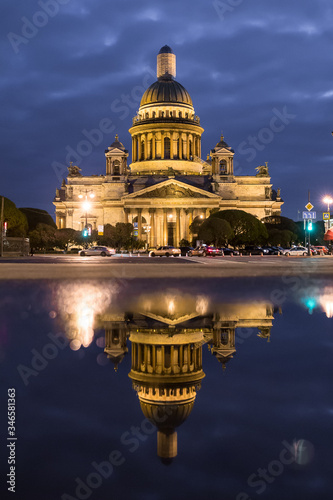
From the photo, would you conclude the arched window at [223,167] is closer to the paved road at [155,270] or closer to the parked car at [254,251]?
the parked car at [254,251]

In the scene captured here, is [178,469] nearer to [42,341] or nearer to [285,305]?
[42,341]

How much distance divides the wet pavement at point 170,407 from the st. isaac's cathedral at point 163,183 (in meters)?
109

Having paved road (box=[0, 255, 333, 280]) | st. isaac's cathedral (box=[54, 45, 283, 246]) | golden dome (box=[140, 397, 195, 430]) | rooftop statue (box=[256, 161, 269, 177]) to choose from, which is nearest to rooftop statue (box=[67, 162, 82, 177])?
st. isaac's cathedral (box=[54, 45, 283, 246])

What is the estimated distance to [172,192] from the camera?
→ 4766 inches

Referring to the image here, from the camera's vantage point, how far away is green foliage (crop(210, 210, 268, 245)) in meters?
98.4

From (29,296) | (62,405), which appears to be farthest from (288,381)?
(29,296)

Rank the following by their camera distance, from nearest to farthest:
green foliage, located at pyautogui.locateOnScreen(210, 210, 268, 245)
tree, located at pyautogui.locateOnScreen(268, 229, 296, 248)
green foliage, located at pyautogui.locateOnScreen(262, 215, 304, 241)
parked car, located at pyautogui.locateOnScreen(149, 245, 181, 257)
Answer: parked car, located at pyautogui.locateOnScreen(149, 245, 181, 257)
green foliage, located at pyautogui.locateOnScreen(210, 210, 268, 245)
tree, located at pyautogui.locateOnScreen(268, 229, 296, 248)
green foliage, located at pyautogui.locateOnScreen(262, 215, 304, 241)

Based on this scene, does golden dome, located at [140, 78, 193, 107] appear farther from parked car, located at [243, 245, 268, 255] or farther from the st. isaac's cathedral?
parked car, located at [243, 245, 268, 255]

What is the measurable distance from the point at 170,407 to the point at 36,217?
142 meters

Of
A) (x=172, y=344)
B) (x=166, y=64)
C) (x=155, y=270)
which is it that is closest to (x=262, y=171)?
(x=166, y=64)

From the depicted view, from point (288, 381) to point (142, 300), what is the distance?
9137mm

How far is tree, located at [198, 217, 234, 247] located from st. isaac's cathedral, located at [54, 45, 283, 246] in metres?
24.2

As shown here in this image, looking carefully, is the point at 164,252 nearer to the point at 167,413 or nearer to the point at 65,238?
the point at 65,238

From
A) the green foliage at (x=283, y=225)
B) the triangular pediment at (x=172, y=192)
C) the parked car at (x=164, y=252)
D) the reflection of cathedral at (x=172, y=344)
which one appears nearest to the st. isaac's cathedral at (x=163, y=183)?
the triangular pediment at (x=172, y=192)
